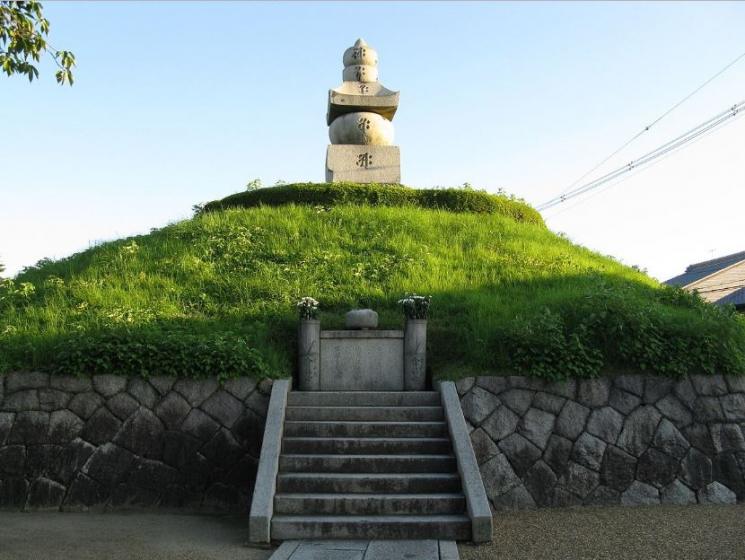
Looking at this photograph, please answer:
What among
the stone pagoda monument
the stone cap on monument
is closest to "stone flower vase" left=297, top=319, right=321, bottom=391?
the stone pagoda monument

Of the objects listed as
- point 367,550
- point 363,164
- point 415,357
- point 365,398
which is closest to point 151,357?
point 365,398

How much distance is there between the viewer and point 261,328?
387 inches

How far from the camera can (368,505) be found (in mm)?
6746

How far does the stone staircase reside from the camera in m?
6.44

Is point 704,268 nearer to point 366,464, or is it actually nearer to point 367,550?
point 366,464

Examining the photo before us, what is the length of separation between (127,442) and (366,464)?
9.75 ft

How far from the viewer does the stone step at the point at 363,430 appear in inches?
312

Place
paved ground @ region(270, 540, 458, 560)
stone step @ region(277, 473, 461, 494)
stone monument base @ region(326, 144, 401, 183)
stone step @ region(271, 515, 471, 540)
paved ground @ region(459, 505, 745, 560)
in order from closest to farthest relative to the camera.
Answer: paved ground @ region(270, 540, 458, 560), paved ground @ region(459, 505, 745, 560), stone step @ region(271, 515, 471, 540), stone step @ region(277, 473, 461, 494), stone monument base @ region(326, 144, 401, 183)

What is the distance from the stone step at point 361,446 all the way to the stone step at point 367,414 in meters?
0.53

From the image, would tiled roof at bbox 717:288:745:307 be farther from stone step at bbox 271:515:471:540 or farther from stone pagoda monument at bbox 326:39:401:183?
stone step at bbox 271:515:471:540

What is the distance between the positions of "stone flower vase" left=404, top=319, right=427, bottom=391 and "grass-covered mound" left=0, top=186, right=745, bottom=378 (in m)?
0.44

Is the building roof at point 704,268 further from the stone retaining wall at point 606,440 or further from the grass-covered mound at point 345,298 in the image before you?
the stone retaining wall at point 606,440

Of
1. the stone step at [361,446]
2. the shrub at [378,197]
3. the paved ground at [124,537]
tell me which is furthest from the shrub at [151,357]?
A: the shrub at [378,197]

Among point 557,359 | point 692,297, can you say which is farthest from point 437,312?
point 692,297
